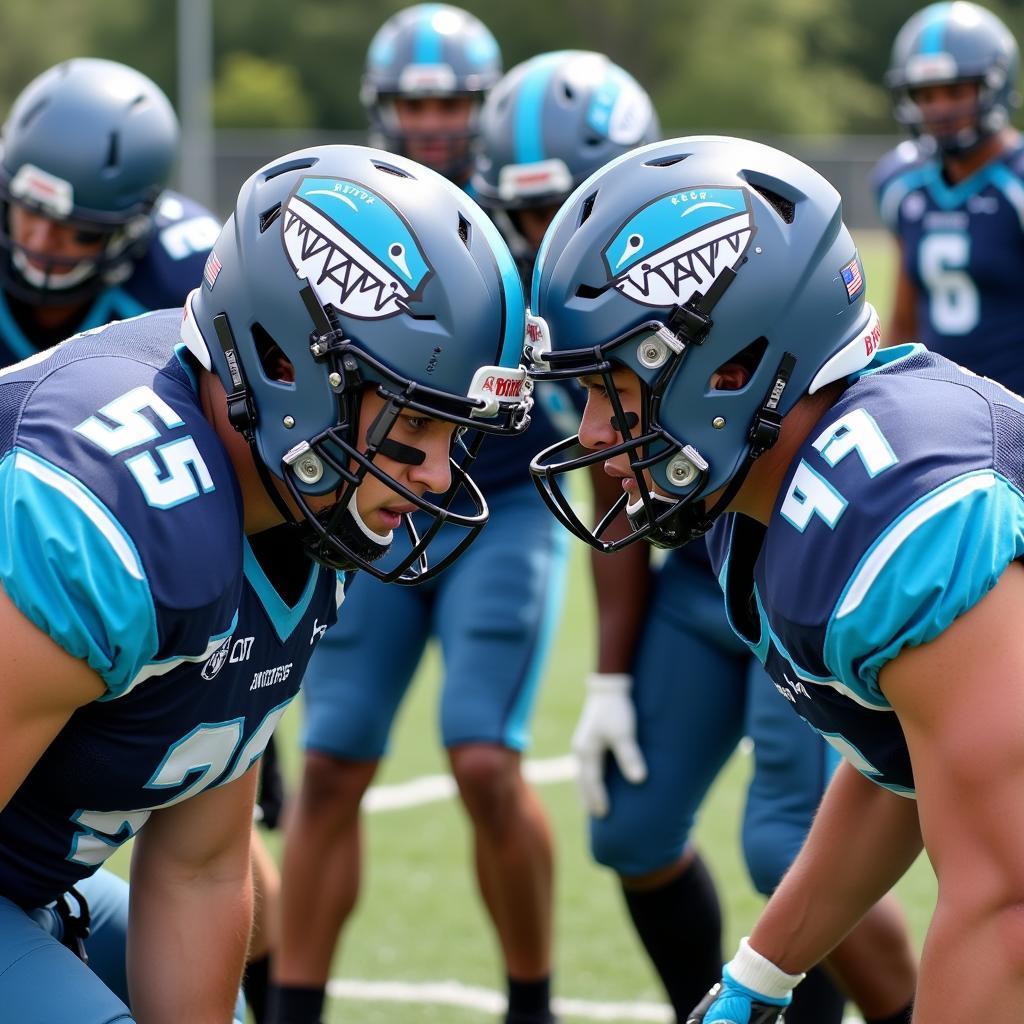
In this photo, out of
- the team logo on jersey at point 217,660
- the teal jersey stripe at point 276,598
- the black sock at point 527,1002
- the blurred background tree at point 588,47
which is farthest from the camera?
the blurred background tree at point 588,47

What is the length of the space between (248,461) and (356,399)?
0.20 metres

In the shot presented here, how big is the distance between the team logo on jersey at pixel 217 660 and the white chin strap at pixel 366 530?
24cm

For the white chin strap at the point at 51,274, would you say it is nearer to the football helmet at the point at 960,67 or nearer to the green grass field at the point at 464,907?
the green grass field at the point at 464,907

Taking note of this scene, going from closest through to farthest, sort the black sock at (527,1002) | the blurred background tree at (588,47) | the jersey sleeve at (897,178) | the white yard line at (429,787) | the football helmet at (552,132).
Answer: the black sock at (527,1002) → the football helmet at (552,132) → the white yard line at (429,787) → the jersey sleeve at (897,178) → the blurred background tree at (588,47)

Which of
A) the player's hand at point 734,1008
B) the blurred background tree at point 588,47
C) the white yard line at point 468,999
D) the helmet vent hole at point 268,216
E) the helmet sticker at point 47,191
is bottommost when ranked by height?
the blurred background tree at point 588,47

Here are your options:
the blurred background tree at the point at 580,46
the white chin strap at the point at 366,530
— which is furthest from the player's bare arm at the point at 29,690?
the blurred background tree at the point at 580,46

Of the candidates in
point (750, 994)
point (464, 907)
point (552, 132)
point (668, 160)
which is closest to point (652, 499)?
point (668, 160)

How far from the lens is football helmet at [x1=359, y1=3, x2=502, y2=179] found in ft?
16.8

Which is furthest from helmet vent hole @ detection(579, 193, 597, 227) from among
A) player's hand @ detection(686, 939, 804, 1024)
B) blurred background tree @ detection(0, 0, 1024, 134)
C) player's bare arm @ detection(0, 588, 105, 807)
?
blurred background tree @ detection(0, 0, 1024, 134)

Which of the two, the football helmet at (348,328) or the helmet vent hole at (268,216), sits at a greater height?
the helmet vent hole at (268,216)

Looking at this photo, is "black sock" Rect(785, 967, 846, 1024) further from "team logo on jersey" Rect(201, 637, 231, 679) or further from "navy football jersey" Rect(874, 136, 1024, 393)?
"navy football jersey" Rect(874, 136, 1024, 393)

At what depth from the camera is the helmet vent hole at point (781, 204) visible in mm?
Result: 2428

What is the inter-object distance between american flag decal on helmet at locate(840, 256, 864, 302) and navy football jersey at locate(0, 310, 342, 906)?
2.87 ft

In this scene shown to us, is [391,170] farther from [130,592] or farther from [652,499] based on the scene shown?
[130,592]
